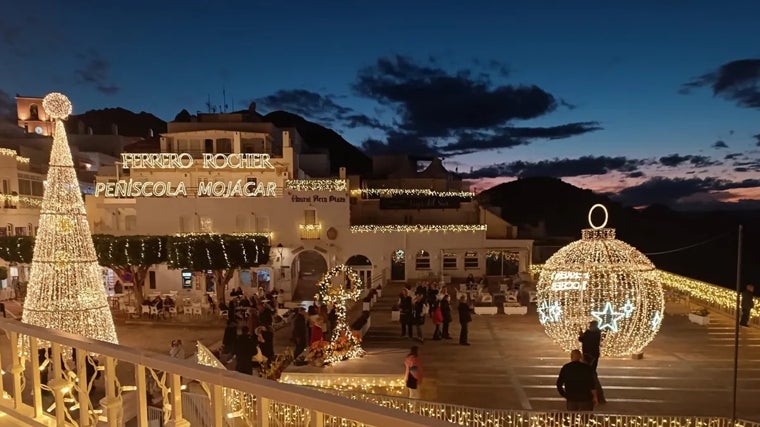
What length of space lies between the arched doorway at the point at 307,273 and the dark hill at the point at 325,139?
38375 mm

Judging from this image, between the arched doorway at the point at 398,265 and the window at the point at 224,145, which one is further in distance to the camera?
the window at the point at 224,145

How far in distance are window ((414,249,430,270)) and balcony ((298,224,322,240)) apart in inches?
225

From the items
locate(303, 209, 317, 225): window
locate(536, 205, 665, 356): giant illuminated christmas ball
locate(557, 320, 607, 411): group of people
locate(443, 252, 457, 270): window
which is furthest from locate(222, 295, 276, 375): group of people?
locate(443, 252, 457, 270): window

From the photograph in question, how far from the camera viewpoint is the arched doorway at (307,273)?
2889cm

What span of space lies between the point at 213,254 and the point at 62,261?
11990 mm

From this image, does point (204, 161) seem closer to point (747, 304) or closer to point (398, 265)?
point (398, 265)

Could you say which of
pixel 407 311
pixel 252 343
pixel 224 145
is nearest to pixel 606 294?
pixel 407 311

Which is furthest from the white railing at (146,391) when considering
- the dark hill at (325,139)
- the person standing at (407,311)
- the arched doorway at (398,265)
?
the dark hill at (325,139)

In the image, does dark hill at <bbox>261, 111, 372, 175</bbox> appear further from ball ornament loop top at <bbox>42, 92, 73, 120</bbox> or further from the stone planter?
ball ornament loop top at <bbox>42, 92, 73, 120</bbox>

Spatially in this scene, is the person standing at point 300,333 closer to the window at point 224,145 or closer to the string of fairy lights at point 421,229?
the string of fairy lights at point 421,229

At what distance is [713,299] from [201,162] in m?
26.5

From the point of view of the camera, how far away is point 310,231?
28.4 meters

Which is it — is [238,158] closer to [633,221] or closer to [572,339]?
[572,339]

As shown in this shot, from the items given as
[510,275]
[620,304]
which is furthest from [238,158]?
[620,304]
